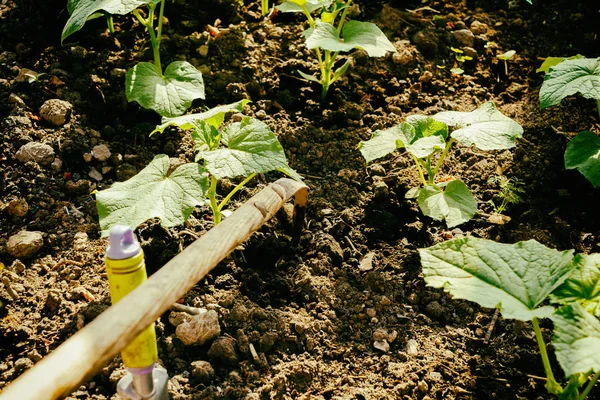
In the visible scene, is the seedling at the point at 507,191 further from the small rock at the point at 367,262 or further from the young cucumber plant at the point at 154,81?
the young cucumber plant at the point at 154,81

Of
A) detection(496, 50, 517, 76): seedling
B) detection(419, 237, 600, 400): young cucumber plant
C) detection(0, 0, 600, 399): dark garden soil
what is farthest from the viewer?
detection(496, 50, 517, 76): seedling

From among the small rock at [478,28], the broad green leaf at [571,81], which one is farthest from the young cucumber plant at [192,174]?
the small rock at [478,28]

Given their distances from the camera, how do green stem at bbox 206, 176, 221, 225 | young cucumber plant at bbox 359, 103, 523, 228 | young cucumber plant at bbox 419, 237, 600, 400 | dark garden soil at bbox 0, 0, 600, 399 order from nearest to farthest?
young cucumber plant at bbox 419, 237, 600, 400
dark garden soil at bbox 0, 0, 600, 399
green stem at bbox 206, 176, 221, 225
young cucumber plant at bbox 359, 103, 523, 228

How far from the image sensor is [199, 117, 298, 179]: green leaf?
191 cm

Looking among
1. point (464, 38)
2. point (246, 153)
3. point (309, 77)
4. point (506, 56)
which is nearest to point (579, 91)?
point (506, 56)

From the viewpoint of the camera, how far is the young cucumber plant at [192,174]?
181 centimetres

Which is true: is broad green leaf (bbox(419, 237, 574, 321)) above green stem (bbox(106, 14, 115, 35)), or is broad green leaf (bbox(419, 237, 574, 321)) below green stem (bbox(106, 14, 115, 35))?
below

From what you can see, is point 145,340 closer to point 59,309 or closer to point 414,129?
point 59,309

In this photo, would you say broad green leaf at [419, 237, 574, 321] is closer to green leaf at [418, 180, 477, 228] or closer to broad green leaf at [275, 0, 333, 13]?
green leaf at [418, 180, 477, 228]

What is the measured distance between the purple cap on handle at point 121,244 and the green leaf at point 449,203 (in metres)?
1.18

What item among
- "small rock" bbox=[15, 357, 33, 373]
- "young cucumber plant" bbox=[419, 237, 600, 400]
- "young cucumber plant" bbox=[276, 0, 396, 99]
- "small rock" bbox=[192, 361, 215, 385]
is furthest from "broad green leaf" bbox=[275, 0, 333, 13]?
"small rock" bbox=[15, 357, 33, 373]

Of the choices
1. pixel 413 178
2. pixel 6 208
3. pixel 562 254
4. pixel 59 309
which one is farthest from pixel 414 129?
pixel 6 208

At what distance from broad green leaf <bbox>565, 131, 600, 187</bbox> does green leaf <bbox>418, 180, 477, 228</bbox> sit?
0.42m

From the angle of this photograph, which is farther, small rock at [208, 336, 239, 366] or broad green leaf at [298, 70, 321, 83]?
broad green leaf at [298, 70, 321, 83]
